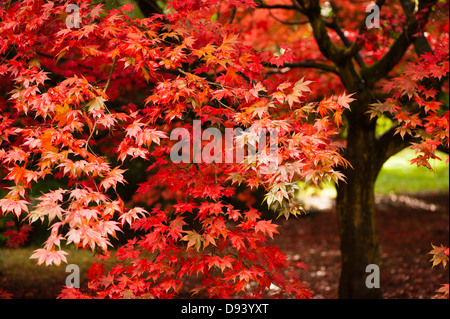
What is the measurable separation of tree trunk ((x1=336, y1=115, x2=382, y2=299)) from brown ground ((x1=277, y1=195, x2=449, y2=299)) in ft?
3.32

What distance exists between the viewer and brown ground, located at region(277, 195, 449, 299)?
245 inches

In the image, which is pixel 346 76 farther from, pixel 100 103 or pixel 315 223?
pixel 315 223

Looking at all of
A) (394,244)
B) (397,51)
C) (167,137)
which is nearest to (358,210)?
(397,51)

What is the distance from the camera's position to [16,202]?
105 inches

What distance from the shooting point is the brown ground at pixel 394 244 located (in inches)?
245

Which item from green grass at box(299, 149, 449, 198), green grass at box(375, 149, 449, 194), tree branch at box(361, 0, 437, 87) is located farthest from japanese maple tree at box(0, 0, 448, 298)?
green grass at box(375, 149, 449, 194)

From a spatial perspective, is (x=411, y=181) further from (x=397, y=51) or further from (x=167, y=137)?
(x=167, y=137)

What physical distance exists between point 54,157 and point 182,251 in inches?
45.4

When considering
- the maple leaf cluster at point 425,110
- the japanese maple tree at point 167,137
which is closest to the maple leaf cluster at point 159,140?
the japanese maple tree at point 167,137

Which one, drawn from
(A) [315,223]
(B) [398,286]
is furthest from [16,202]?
(A) [315,223]

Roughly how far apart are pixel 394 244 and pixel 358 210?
12.9ft

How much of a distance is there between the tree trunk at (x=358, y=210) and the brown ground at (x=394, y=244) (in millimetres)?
1011

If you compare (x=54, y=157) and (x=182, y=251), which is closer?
(x=54, y=157)

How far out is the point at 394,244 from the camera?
8.27m
